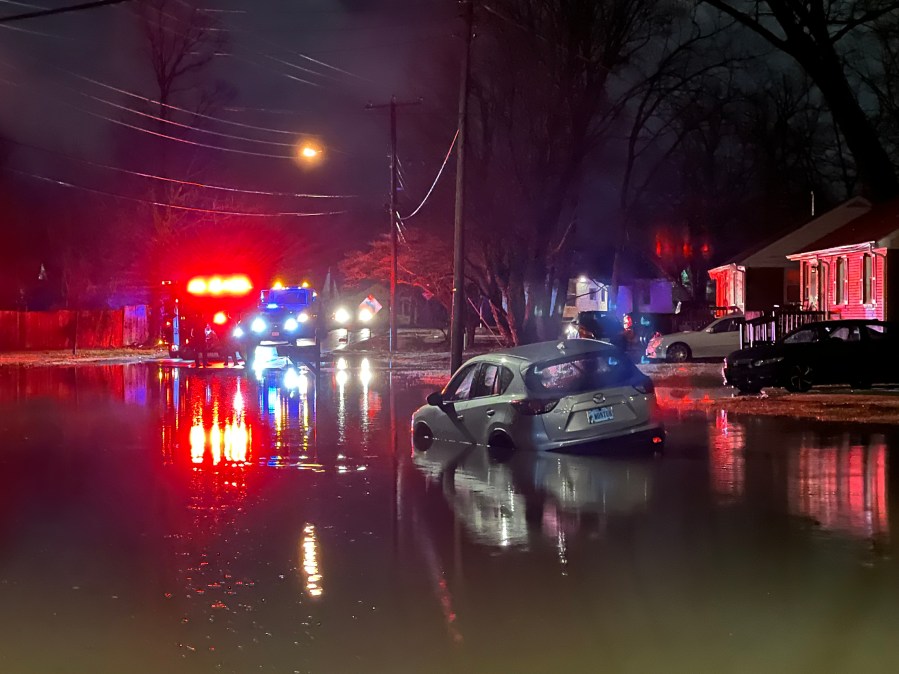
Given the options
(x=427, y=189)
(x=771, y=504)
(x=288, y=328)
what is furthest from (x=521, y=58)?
(x=771, y=504)

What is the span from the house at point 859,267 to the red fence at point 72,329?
31.4m

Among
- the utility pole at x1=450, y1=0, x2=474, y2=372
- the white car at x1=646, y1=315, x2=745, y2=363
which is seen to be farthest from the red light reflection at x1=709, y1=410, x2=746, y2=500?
the white car at x1=646, y1=315, x2=745, y2=363

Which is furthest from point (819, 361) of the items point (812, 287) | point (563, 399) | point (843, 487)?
point (812, 287)

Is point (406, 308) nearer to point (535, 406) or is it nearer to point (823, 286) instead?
point (823, 286)

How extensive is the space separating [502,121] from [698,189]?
31123mm

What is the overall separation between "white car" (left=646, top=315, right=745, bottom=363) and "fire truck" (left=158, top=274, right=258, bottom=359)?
13.4m

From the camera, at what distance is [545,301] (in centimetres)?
4581

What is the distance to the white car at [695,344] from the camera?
38.7 meters

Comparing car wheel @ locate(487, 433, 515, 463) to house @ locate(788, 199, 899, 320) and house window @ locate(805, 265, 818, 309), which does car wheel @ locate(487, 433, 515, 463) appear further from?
house window @ locate(805, 265, 818, 309)

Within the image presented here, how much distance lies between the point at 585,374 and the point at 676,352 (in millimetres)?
24822

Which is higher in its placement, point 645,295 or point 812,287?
point 645,295

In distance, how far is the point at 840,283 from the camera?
1663 inches

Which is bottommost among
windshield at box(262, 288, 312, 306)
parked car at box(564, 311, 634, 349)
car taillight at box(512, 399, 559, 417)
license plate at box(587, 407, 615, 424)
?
license plate at box(587, 407, 615, 424)

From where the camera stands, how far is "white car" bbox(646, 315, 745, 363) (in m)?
38.7
